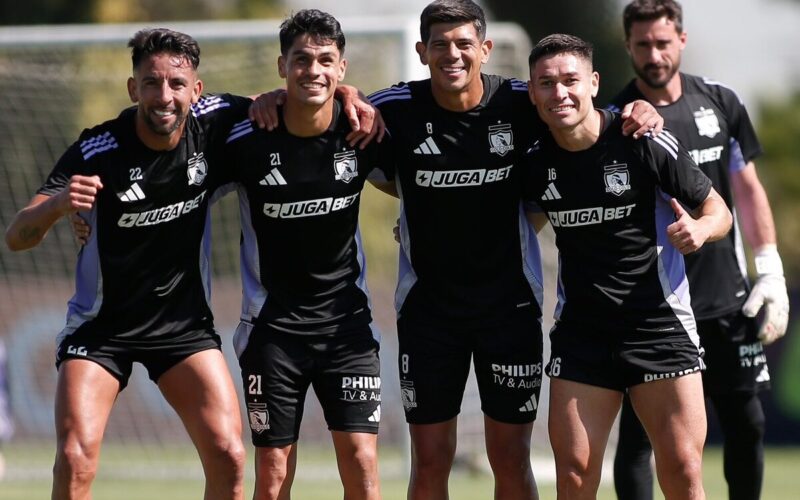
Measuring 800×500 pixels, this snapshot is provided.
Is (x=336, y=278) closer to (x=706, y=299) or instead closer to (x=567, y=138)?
(x=567, y=138)

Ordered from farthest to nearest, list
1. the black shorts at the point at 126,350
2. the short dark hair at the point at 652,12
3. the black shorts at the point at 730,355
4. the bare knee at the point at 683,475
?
the black shorts at the point at 730,355, the short dark hair at the point at 652,12, the black shorts at the point at 126,350, the bare knee at the point at 683,475

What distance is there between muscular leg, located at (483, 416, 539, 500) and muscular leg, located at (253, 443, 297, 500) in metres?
1.07

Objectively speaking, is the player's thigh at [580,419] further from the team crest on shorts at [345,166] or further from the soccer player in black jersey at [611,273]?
the team crest on shorts at [345,166]

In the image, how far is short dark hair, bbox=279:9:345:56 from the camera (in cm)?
620

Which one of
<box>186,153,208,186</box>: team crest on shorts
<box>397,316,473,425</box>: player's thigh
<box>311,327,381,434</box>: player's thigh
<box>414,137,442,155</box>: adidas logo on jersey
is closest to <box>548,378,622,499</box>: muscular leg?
<box>397,316,473,425</box>: player's thigh

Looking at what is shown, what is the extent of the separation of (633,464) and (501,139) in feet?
7.16

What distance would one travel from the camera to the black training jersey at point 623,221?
20.1 feet

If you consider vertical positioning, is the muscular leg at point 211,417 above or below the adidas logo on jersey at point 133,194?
below

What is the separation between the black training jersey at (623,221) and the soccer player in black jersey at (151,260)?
71.5 inches

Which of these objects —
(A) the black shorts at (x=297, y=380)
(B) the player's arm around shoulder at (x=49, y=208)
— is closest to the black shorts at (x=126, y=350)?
(A) the black shorts at (x=297, y=380)

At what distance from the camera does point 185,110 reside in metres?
6.24

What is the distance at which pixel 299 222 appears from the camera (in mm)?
6285

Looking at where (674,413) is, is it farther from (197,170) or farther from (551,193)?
(197,170)

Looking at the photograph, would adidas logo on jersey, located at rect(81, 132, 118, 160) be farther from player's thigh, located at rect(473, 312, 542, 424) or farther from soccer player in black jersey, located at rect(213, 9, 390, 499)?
player's thigh, located at rect(473, 312, 542, 424)
